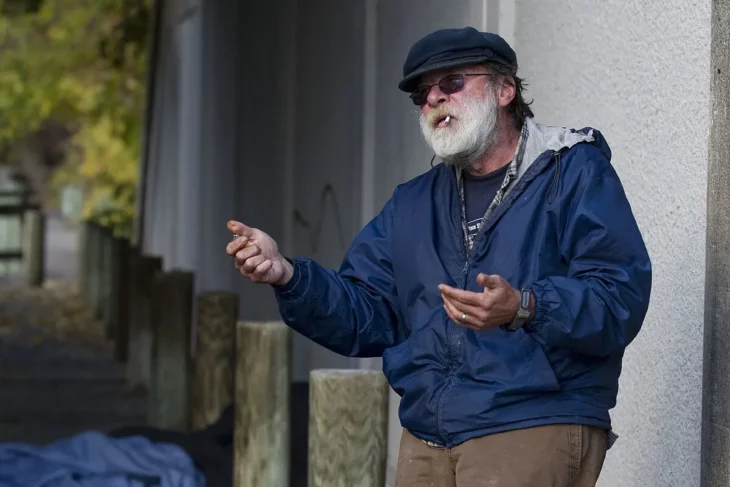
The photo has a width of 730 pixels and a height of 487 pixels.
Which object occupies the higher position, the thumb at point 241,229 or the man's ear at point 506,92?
the man's ear at point 506,92

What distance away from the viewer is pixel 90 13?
808 inches

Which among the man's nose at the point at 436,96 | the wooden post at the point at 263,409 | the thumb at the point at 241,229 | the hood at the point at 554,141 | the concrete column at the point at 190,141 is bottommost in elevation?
the wooden post at the point at 263,409

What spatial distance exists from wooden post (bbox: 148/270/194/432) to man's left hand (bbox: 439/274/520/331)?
5.39 meters

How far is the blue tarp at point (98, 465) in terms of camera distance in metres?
6.19

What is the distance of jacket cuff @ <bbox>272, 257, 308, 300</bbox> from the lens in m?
3.49

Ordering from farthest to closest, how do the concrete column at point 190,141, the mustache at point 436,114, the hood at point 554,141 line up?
the concrete column at point 190,141
the mustache at point 436,114
the hood at point 554,141

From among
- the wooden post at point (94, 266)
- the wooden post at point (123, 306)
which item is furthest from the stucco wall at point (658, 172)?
the wooden post at point (94, 266)

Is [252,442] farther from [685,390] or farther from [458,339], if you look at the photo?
[458,339]

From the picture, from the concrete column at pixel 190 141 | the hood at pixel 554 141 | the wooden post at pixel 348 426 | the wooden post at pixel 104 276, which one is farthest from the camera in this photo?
the wooden post at pixel 104 276

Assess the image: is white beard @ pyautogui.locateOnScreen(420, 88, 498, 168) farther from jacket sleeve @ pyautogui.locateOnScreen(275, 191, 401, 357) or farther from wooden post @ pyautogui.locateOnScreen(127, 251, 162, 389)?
wooden post @ pyautogui.locateOnScreen(127, 251, 162, 389)

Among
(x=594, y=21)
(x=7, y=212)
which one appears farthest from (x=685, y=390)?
(x=7, y=212)

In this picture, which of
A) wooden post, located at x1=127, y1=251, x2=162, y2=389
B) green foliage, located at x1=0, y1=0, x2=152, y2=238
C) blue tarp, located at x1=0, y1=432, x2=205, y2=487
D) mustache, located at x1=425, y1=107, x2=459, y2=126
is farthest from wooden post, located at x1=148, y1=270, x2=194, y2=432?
green foliage, located at x1=0, y1=0, x2=152, y2=238

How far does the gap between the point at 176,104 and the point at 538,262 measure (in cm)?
1075

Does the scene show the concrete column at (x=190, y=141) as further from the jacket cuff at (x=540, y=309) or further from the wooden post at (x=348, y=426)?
the jacket cuff at (x=540, y=309)
